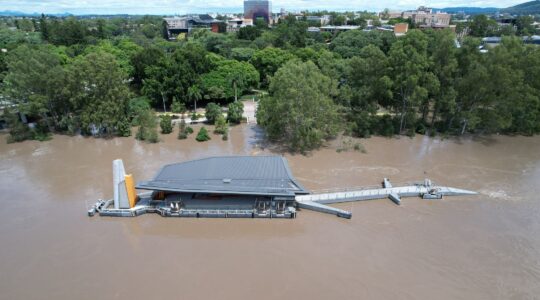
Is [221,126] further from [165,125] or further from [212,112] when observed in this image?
[165,125]

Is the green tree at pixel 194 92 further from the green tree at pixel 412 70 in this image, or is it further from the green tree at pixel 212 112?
the green tree at pixel 412 70

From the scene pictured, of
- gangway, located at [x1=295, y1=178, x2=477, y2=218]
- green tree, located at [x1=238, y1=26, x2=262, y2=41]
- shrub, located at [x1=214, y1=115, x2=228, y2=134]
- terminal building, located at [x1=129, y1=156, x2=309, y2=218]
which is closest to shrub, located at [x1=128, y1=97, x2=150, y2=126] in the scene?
shrub, located at [x1=214, y1=115, x2=228, y2=134]

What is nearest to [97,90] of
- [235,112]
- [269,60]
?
[235,112]

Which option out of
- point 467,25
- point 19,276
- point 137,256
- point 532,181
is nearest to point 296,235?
point 137,256

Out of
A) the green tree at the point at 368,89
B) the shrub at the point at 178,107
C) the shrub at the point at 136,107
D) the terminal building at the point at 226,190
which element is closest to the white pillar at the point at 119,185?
the terminal building at the point at 226,190

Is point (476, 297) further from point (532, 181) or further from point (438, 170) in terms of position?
point (532, 181)
